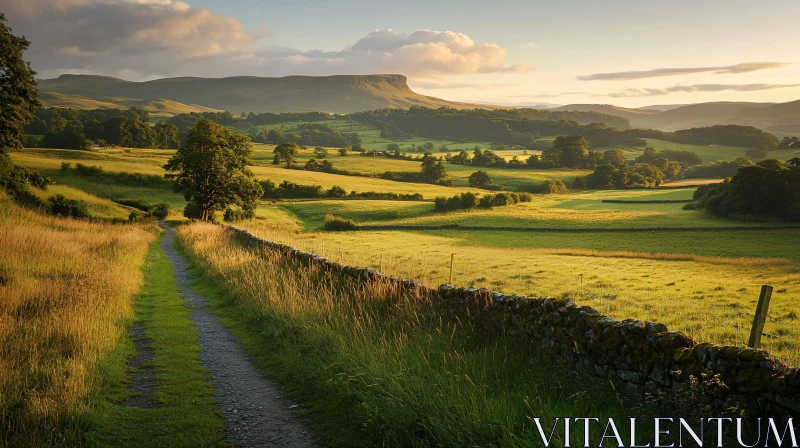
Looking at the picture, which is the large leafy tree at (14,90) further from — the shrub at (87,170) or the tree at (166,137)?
the tree at (166,137)

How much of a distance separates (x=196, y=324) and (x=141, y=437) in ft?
20.0

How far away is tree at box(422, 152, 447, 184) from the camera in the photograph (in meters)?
128

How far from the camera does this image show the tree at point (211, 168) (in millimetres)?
47031

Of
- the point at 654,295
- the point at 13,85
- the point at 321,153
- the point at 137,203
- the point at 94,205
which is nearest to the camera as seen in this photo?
the point at 654,295

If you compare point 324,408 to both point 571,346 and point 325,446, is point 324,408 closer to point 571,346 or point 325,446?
point 325,446

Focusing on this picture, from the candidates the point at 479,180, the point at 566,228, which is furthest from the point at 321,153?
the point at 566,228

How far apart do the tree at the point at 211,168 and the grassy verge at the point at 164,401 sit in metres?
39.0

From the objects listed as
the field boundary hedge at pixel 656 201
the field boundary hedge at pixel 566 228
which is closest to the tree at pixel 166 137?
the field boundary hedge at pixel 566 228

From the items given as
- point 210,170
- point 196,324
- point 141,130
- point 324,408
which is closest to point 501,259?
point 210,170

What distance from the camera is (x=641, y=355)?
235 inches

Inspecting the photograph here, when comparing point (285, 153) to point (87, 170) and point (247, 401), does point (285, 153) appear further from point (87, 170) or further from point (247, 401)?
point (247, 401)

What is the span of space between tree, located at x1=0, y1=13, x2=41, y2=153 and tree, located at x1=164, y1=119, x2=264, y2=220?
18.0 m

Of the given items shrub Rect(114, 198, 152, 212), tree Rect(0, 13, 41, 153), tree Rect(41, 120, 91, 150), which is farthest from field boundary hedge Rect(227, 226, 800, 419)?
tree Rect(41, 120, 91, 150)

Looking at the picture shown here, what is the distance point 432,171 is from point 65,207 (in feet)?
315
